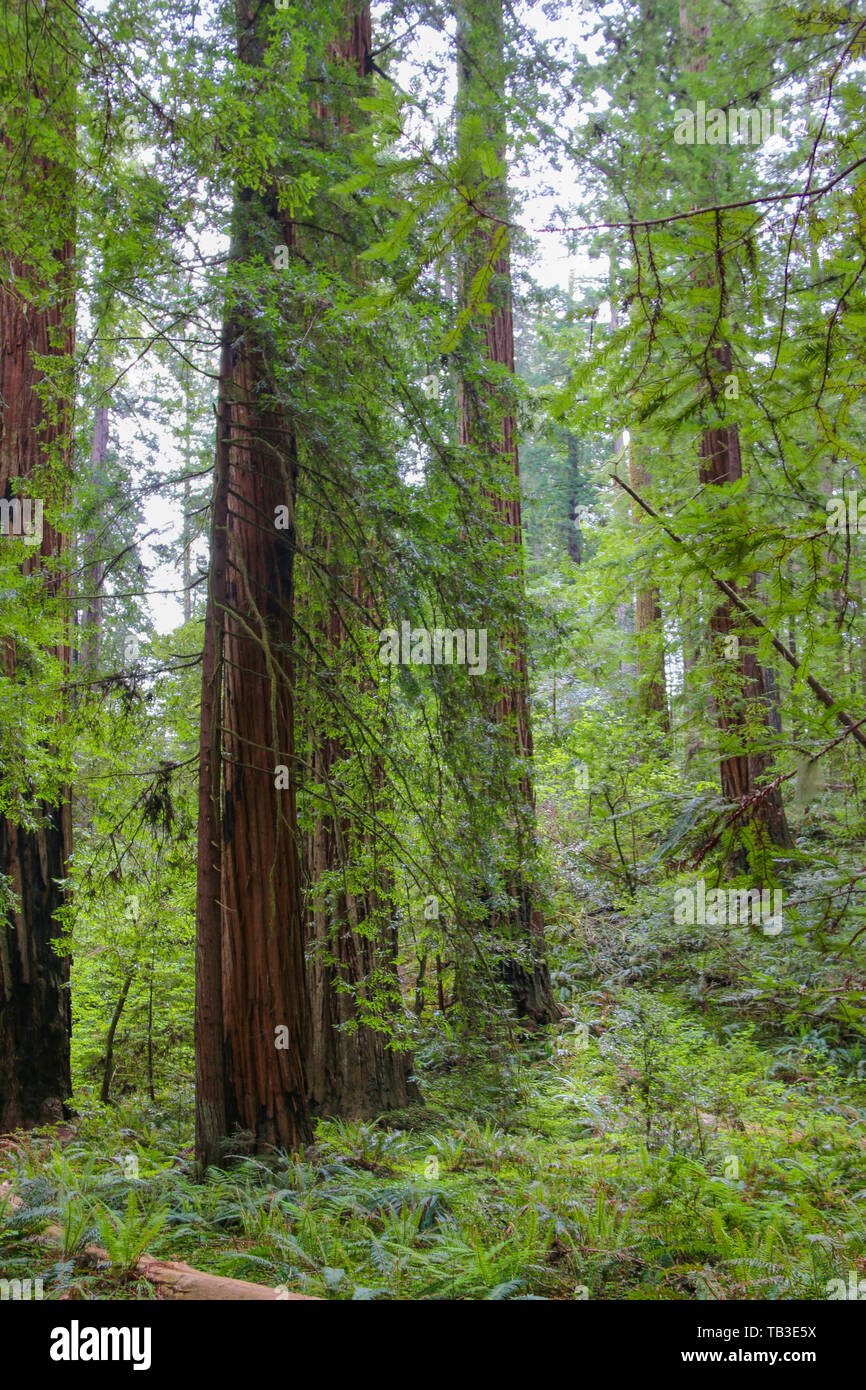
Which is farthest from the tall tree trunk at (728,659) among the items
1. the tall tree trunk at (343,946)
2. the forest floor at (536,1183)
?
the tall tree trunk at (343,946)

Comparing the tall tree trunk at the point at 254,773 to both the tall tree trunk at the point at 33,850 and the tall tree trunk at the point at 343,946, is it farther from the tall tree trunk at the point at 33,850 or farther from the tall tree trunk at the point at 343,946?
the tall tree trunk at the point at 33,850

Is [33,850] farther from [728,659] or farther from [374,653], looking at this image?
[728,659]

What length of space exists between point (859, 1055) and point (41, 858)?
685 cm

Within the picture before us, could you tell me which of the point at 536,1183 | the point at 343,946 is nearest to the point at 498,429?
the point at 343,946

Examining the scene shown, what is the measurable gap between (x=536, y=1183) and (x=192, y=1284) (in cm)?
188

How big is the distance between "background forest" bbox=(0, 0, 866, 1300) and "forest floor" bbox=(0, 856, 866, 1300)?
32 mm

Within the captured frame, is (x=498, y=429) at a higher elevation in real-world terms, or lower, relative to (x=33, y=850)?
higher

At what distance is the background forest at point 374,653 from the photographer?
3.31 m

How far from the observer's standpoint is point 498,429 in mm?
6625

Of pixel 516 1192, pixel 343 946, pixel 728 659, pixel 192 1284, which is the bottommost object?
pixel 516 1192

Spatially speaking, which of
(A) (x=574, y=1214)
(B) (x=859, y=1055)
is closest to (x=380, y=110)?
(A) (x=574, y=1214)

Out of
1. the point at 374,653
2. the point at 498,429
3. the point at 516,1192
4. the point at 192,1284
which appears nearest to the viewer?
the point at 192,1284

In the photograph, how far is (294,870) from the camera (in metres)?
5.07
